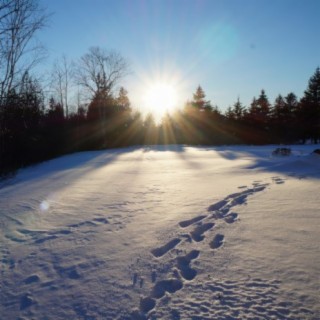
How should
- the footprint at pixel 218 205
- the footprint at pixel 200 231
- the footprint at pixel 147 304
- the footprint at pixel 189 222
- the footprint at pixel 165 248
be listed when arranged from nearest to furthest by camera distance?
the footprint at pixel 147 304 < the footprint at pixel 165 248 < the footprint at pixel 200 231 < the footprint at pixel 189 222 < the footprint at pixel 218 205

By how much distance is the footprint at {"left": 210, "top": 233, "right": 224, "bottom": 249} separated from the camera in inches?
143

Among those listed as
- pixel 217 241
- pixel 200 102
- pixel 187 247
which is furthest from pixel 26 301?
pixel 200 102

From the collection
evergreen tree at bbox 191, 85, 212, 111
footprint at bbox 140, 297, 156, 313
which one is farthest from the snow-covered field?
evergreen tree at bbox 191, 85, 212, 111

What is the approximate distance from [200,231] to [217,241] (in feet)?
1.43

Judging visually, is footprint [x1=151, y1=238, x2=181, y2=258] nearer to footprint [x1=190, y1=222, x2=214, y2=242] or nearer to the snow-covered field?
the snow-covered field

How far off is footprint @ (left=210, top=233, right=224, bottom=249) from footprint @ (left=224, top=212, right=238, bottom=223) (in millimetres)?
638

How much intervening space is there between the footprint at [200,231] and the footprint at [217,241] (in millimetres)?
180

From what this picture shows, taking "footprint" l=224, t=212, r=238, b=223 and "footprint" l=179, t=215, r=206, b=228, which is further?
"footprint" l=224, t=212, r=238, b=223

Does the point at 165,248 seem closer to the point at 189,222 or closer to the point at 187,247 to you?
the point at 187,247

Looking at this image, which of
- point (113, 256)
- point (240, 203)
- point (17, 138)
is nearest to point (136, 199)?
point (240, 203)

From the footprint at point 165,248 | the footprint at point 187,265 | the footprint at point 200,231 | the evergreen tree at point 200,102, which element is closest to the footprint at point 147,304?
the footprint at point 187,265

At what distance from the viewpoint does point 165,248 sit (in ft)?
12.1

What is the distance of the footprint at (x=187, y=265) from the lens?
9.82 feet

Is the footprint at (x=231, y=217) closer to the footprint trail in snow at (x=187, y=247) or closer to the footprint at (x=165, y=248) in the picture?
the footprint trail in snow at (x=187, y=247)
